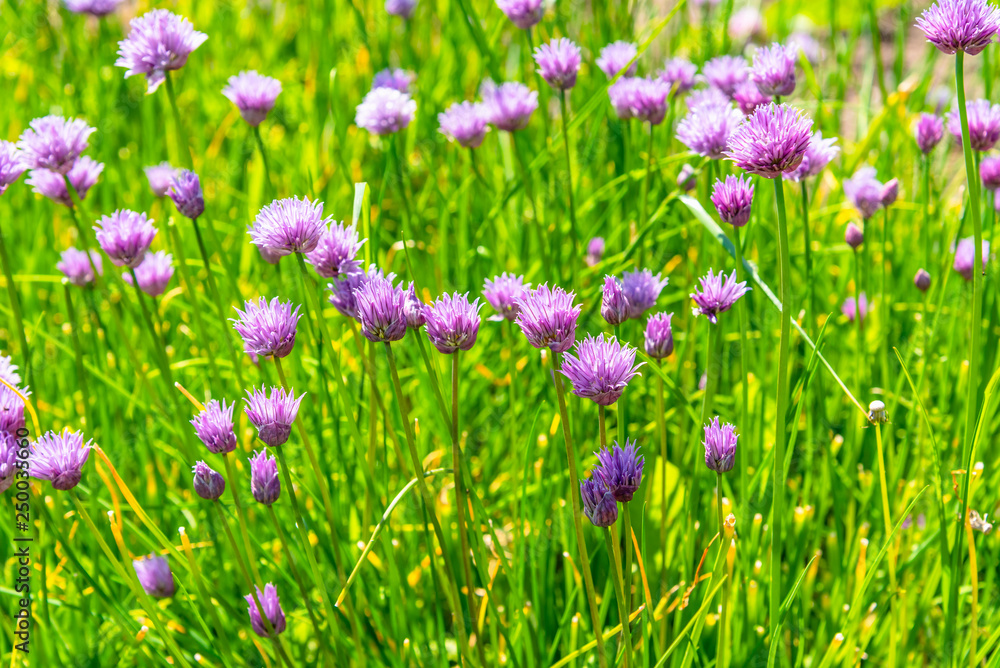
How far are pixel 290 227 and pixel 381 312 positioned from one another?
0.18 meters

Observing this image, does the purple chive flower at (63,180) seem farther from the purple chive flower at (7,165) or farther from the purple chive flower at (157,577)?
the purple chive flower at (157,577)

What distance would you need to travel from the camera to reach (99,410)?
1.86m

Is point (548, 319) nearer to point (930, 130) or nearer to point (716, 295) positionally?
point (716, 295)

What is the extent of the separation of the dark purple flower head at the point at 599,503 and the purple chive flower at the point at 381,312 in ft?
0.91

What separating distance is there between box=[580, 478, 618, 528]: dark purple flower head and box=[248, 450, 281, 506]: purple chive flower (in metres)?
0.41

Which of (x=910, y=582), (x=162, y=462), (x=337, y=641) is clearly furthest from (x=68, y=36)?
(x=910, y=582)

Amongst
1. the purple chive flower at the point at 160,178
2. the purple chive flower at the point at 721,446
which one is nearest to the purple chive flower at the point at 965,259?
the purple chive flower at the point at 721,446

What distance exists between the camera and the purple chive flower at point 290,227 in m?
1.06

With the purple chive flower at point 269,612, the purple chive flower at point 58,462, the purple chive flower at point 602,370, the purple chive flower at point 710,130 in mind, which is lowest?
the purple chive flower at point 269,612

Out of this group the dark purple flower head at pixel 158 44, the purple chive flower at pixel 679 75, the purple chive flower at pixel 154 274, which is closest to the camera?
the dark purple flower head at pixel 158 44

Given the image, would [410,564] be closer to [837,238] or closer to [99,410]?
[99,410]

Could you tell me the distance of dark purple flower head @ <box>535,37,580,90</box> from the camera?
166 cm

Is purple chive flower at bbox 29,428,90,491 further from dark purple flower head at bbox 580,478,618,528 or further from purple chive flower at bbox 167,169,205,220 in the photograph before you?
dark purple flower head at bbox 580,478,618,528

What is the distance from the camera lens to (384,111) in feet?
5.74
